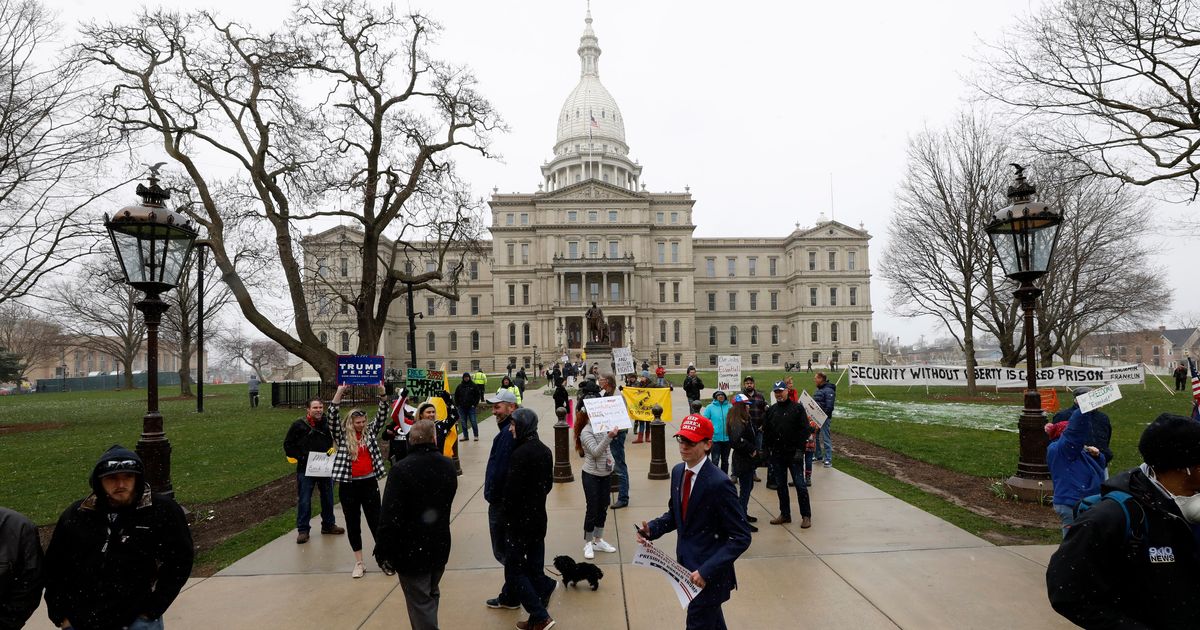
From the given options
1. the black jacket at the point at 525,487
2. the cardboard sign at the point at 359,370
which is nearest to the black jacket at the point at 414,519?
the black jacket at the point at 525,487

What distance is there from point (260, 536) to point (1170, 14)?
68.1 ft

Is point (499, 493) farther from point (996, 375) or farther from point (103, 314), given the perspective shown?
point (103, 314)

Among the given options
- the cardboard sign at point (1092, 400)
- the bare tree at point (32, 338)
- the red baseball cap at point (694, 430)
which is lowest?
the cardboard sign at point (1092, 400)

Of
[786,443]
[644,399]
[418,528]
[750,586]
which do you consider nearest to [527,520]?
[418,528]

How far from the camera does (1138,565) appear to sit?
2.44 meters

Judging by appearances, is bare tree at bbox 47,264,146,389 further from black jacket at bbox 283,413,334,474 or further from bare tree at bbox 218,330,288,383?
black jacket at bbox 283,413,334,474

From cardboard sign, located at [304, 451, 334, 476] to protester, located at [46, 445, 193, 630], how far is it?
13.8 feet

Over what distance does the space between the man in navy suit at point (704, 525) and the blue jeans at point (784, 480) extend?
13.5ft

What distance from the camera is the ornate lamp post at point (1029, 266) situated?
30.8 ft

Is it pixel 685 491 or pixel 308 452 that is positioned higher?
pixel 685 491

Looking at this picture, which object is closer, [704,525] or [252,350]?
[704,525]

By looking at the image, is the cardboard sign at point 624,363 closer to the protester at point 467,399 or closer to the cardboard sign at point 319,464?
the protester at point 467,399

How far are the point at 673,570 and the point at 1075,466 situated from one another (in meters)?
5.12

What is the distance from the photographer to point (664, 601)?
5672 millimetres
